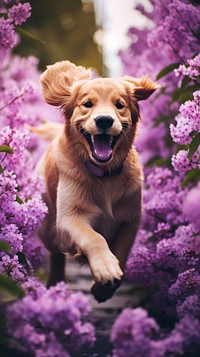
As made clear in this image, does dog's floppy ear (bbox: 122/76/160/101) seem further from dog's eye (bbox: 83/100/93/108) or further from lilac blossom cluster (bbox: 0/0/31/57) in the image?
lilac blossom cluster (bbox: 0/0/31/57)

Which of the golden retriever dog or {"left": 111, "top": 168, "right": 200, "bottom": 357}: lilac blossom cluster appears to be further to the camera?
the golden retriever dog

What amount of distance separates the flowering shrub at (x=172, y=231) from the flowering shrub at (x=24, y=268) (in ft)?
0.60

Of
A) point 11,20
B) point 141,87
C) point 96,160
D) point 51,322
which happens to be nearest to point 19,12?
point 11,20

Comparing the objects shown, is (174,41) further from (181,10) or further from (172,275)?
(172,275)

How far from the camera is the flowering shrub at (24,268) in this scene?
2514 millimetres

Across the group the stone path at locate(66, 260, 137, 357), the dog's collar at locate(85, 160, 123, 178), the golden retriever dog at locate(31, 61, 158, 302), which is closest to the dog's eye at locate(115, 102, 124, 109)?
the golden retriever dog at locate(31, 61, 158, 302)

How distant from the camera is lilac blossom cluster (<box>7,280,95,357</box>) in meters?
2.49

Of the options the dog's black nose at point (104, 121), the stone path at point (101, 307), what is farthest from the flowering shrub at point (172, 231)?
the dog's black nose at point (104, 121)

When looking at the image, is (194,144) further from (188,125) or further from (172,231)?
(172,231)

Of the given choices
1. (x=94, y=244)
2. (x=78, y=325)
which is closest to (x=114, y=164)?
(x=94, y=244)

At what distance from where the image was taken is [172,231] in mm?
4621

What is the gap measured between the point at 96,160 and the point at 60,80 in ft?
2.64

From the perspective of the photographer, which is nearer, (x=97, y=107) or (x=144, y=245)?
(x=97, y=107)

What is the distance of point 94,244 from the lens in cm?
351
